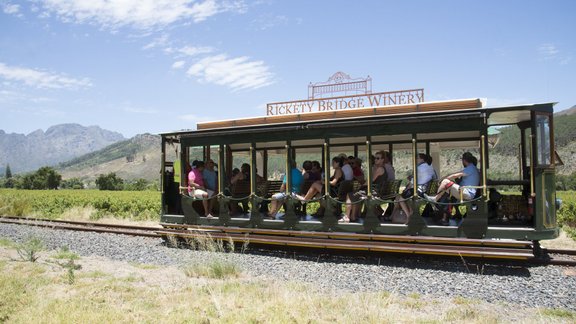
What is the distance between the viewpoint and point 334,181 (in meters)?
9.95

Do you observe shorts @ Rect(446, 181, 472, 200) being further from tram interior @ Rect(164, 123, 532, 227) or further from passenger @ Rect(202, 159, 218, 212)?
passenger @ Rect(202, 159, 218, 212)

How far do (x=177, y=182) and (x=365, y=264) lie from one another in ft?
18.6

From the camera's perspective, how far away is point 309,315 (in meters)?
5.45

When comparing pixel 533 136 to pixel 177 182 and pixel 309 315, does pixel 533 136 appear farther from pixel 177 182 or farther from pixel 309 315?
pixel 177 182

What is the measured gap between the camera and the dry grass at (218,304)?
212 inches

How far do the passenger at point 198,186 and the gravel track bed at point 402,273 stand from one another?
4.36ft

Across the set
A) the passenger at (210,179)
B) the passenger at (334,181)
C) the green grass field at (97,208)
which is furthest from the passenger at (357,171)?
the green grass field at (97,208)

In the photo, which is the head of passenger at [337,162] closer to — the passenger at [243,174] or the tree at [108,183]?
the passenger at [243,174]

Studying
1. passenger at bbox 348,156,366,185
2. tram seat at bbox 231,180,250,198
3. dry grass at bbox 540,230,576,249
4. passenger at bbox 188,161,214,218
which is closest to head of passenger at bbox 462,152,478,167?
passenger at bbox 348,156,366,185

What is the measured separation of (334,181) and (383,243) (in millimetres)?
1647

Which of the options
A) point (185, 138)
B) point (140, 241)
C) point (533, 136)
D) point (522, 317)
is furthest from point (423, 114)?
point (140, 241)

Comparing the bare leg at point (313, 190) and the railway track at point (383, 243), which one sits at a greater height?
the bare leg at point (313, 190)

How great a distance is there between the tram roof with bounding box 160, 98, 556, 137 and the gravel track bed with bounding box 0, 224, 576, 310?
260 centimetres

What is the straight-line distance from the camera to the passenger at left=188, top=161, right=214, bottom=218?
11625 millimetres
